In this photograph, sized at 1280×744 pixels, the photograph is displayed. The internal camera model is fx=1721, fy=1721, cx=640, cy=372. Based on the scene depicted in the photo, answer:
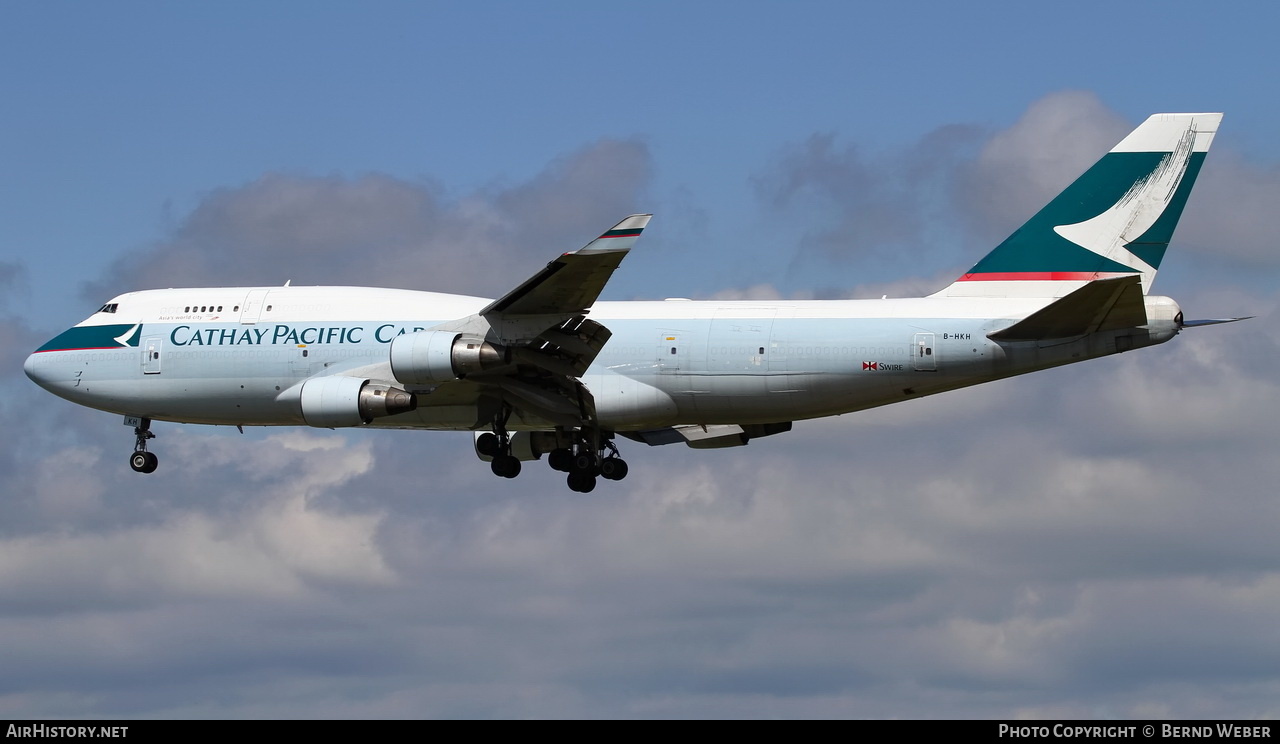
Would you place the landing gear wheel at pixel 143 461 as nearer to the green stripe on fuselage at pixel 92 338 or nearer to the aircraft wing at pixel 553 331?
the green stripe on fuselage at pixel 92 338

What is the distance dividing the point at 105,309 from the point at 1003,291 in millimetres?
23994

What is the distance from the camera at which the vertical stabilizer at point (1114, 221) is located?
42.2m

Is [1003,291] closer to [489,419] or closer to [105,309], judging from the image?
[489,419]

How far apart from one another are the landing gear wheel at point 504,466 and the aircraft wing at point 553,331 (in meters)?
1.59

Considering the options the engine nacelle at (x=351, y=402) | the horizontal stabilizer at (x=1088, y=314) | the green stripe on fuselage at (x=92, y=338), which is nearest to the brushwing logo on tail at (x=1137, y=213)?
the horizontal stabilizer at (x=1088, y=314)

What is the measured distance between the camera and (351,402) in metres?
42.4

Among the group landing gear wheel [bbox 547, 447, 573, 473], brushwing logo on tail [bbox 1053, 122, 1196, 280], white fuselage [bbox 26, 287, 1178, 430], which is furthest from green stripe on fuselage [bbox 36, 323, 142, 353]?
brushwing logo on tail [bbox 1053, 122, 1196, 280]

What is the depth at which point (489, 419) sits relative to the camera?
4459 centimetres

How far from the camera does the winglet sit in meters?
37.1

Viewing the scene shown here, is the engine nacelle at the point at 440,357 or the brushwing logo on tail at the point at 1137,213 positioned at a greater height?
the brushwing logo on tail at the point at 1137,213

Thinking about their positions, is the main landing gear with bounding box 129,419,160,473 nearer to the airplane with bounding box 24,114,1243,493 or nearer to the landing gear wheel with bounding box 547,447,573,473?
the airplane with bounding box 24,114,1243,493

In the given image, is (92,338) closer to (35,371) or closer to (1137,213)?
(35,371)

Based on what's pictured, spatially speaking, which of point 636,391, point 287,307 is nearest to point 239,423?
point 287,307
